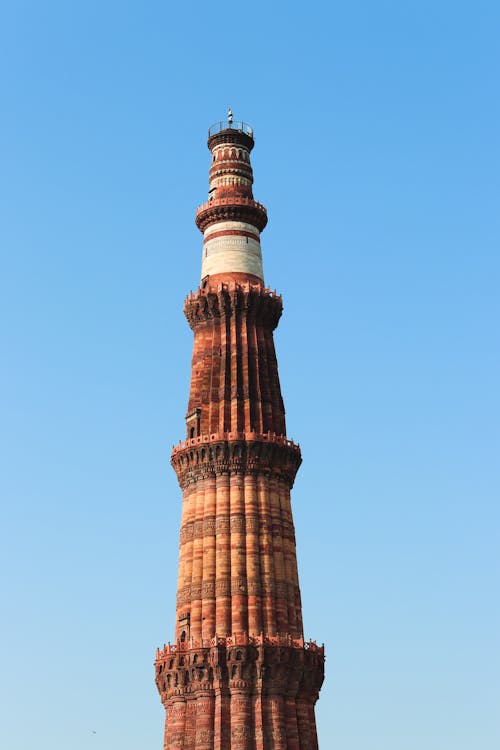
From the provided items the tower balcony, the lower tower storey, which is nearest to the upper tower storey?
the tower balcony

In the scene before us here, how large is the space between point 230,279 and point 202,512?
15.3 meters

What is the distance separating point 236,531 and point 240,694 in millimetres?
9004

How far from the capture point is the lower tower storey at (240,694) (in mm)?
53406

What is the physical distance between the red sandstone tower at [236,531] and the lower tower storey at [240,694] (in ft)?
0.20

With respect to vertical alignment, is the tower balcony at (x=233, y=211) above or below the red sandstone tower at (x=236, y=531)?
above

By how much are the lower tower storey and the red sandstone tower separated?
2.4 inches

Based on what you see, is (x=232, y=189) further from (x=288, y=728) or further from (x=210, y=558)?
(x=288, y=728)

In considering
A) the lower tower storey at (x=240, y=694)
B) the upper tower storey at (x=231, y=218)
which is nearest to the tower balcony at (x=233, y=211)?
the upper tower storey at (x=231, y=218)

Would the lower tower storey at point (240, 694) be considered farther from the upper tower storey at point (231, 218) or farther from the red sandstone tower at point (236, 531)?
the upper tower storey at point (231, 218)

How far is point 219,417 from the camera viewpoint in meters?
62.1

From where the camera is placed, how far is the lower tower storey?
53.4 m

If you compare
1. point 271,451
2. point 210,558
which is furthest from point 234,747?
point 271,451

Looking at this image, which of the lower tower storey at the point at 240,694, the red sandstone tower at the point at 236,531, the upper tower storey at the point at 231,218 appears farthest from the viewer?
the upper tower storey at the point at 231,218

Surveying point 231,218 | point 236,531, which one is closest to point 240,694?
point 236,531
